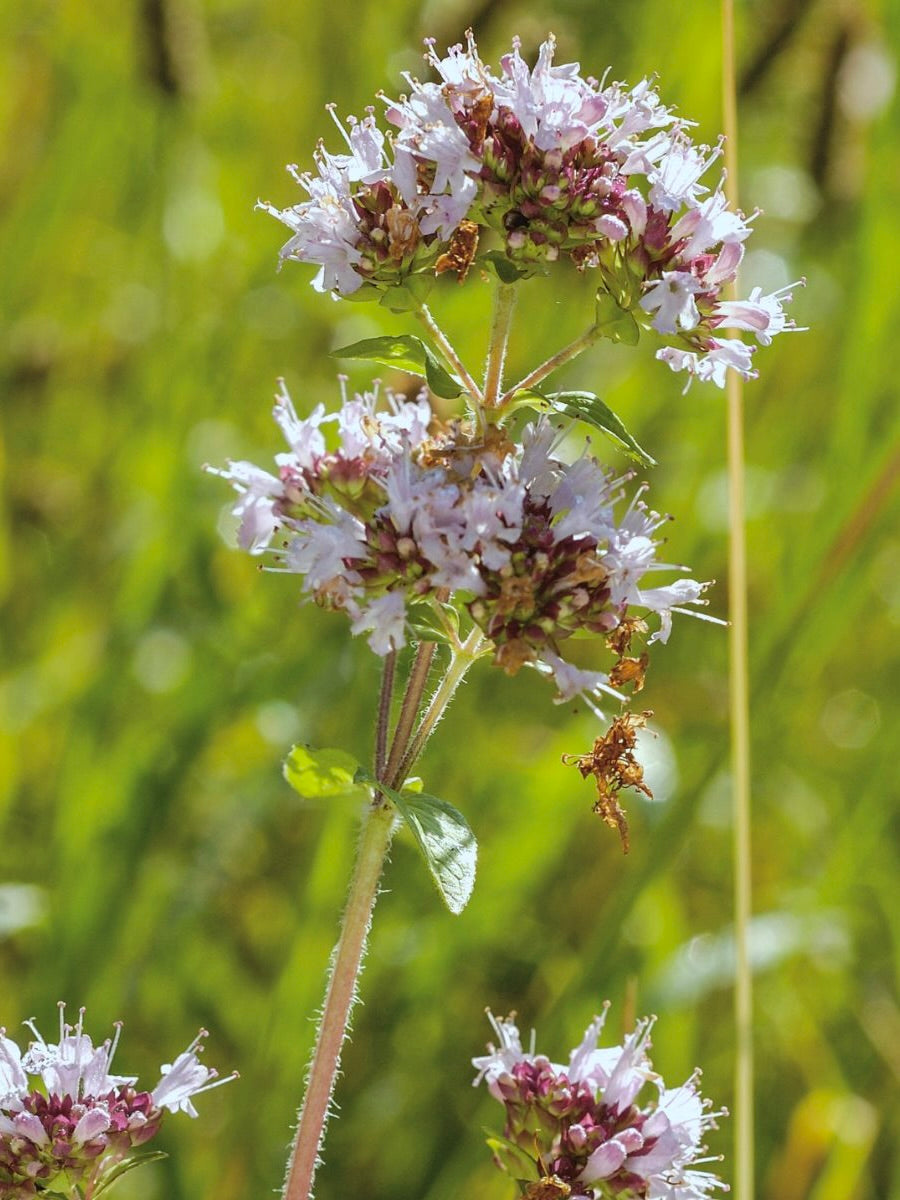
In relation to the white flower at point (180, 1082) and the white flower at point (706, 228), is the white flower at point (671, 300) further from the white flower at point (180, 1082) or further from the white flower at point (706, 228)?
the white flower at point (180, 1082)

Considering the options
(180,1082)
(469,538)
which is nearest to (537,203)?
(469,538)

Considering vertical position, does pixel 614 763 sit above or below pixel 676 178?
below

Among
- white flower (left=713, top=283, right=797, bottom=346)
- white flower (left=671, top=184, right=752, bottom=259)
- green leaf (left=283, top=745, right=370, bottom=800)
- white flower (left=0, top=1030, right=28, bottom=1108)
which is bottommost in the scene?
white flower (left=0, top=1030, right=28, bottom=1108)

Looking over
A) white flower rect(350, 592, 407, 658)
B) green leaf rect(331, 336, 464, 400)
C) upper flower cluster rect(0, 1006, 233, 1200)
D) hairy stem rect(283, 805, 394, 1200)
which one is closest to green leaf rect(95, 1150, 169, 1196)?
upper flower cluster rect(0, 1006, 233, 1200)

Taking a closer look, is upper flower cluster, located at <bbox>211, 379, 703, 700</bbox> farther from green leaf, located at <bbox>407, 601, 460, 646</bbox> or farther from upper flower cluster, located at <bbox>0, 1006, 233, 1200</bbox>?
upper flower cluster, located at <bbox>0, 1006, 233, 1200</bbox>

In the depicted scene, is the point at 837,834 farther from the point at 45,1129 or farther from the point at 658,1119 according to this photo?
the point at 45,1129

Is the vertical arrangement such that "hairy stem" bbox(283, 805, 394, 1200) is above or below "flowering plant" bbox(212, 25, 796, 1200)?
below

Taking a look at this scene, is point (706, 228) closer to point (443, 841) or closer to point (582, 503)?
point (582, 503)
